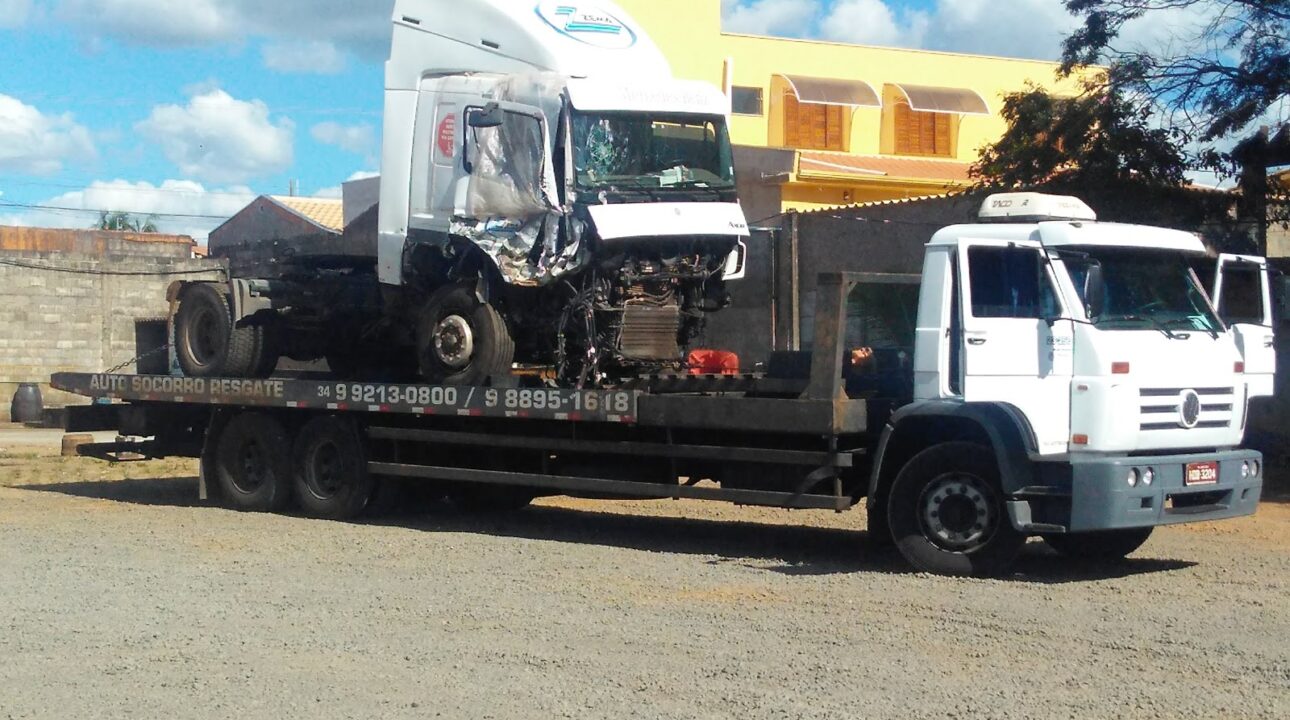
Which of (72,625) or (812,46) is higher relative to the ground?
(812,46)

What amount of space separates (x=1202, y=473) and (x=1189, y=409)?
0.43 m

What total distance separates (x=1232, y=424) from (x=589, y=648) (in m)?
4.99

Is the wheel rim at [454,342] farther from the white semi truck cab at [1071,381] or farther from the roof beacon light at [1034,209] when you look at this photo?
the roof beacon light at [1034,209]

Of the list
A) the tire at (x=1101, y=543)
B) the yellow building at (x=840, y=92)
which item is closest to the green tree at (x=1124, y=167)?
the tire at (x=1101, y=543)

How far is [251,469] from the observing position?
48.8ft

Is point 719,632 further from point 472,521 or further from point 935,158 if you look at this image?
point 935,158

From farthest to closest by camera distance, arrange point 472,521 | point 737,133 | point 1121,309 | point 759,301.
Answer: point 737,133 < point 759,301 < point 472,521 < point 1121,309

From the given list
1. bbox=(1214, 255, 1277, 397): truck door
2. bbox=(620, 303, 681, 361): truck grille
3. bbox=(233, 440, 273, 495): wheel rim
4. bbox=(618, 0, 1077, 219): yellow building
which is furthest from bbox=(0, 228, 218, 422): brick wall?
bbox=(1214, 255, 1277, 397): truck door

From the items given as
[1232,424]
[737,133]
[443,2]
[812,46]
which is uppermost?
[812,46]

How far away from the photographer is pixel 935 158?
120ft

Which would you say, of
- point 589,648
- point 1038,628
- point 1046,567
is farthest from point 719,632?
point 1046,567

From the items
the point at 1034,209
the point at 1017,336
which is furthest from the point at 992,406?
the point at 1034,209

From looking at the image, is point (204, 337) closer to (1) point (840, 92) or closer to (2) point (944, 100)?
(1) point (840, 92)

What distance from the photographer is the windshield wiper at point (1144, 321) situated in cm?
965
